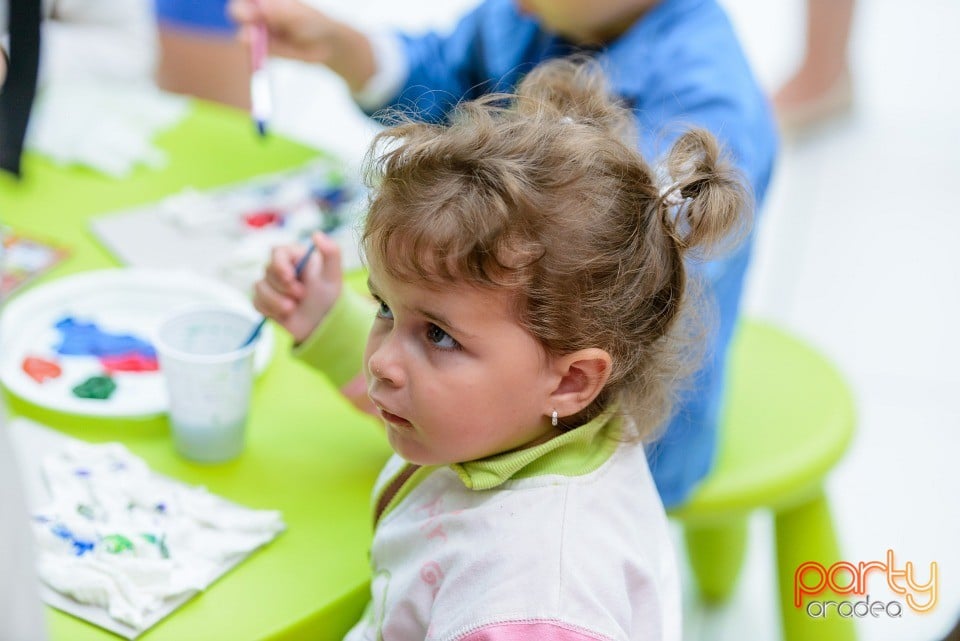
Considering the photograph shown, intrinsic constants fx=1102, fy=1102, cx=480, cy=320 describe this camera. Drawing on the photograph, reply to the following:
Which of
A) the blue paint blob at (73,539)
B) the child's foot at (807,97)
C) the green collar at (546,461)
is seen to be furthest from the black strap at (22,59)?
the child's foot at (807,97)

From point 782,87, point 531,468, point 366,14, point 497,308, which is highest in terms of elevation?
point 497,308

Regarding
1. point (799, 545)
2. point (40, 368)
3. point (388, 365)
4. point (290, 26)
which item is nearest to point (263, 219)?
point (290, 26)

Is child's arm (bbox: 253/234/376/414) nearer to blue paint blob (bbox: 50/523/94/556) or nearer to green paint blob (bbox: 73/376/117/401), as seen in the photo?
green paint blob (bbox: 73/376/117/401)

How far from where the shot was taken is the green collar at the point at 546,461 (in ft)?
2.54

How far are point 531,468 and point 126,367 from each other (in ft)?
1.40

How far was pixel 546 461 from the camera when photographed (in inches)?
30.8

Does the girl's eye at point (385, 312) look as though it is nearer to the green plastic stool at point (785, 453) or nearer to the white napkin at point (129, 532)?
the white napkin at point (129, 532)

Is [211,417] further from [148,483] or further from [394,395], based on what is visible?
[394,395]

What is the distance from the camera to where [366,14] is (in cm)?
345

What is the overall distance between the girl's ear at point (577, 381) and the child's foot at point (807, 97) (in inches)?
97.4

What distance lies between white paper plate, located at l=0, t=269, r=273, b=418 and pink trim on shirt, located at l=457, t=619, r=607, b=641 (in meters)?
0.37

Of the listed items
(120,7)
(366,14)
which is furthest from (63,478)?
(366,14)

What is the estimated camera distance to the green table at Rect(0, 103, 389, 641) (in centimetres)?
78

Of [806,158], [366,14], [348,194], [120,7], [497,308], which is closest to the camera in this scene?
[497,308]
